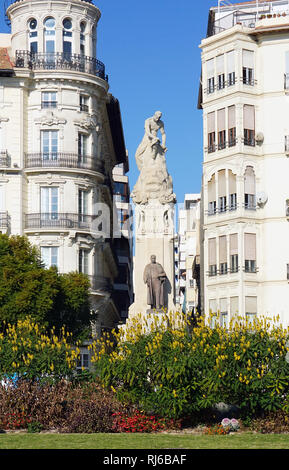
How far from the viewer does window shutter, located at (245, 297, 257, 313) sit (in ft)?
201

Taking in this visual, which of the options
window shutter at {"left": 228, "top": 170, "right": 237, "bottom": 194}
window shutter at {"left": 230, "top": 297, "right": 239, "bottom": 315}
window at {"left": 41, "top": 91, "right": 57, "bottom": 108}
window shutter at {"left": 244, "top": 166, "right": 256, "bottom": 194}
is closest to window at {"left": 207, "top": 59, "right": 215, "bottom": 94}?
window shutter at {"left": 228, "top": 170, "right": 237, "bottom": 194}

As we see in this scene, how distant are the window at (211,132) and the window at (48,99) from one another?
11.8 metres

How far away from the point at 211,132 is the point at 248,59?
4.53 m

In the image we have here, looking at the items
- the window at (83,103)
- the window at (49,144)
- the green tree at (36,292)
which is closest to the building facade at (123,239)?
the window at (83,103)

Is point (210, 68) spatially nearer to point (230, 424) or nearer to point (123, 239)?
point (230, 424)

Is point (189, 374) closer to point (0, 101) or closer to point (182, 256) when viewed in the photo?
point (0, 101)

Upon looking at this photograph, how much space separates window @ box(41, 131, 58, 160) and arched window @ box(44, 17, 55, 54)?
5.43m

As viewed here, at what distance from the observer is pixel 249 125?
63219mm

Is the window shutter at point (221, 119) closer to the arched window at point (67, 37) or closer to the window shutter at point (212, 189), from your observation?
the window shutter at point (212, 189)

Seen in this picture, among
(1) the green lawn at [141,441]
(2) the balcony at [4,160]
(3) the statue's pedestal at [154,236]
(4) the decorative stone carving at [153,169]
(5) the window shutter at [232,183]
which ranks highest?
(2) the balcony at [4,160]

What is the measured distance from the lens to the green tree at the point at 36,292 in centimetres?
5600

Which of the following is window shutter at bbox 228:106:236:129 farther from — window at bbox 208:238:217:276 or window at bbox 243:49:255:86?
window at bbox 208:238:217:276
